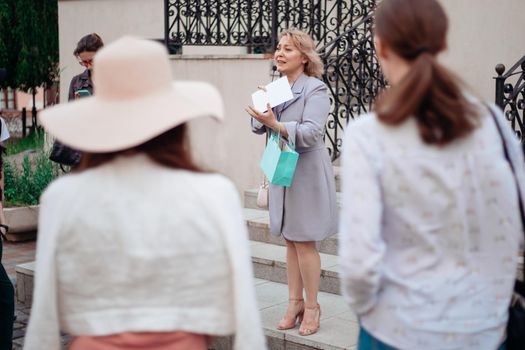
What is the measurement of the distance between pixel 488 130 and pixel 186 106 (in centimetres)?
92

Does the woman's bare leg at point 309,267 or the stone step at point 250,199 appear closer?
the woman's bare leg at point 309,267

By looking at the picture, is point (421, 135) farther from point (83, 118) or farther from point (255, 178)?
point (255, 178)

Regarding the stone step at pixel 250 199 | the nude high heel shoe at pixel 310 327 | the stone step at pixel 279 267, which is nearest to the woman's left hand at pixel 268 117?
the nude high heel shoe at pixel 310 327

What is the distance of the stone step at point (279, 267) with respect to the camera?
19.5 ft

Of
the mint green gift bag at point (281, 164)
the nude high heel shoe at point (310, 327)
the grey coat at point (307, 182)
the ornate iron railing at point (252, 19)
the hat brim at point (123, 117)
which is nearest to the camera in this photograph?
the hat brim at point (123, 117)

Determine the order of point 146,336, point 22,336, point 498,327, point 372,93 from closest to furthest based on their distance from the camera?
point 146,336
point 498,327
point 22,336
point 372,93

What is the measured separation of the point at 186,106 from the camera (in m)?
2.29

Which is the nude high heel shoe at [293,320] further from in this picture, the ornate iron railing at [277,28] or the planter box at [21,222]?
the planter box at [21,222]

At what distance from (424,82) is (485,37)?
716 cm

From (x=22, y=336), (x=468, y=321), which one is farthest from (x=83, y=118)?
(x=22, y=336)

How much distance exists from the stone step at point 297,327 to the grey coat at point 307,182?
0.65 meters

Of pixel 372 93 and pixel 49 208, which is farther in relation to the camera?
pixel 372 93

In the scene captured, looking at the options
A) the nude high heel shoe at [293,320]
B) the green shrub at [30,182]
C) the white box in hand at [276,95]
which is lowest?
the green shrub at [30,182]

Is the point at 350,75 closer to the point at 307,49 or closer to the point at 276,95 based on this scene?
the point at 307,49
